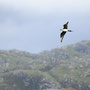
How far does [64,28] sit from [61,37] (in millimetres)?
770

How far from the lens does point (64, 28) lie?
2136 centimetres

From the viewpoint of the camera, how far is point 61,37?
69.3 ft
